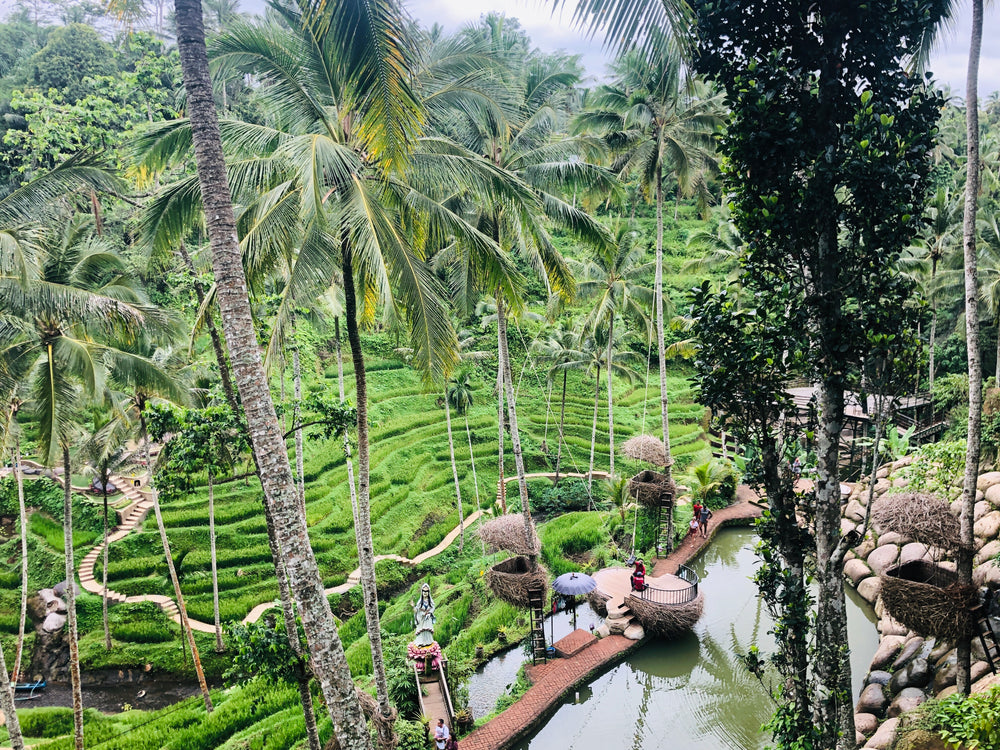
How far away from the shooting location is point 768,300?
568 cm

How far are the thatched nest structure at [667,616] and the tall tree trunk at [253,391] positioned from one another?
8595 mm

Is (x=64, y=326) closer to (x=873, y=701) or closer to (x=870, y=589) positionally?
(x=873, y=701)

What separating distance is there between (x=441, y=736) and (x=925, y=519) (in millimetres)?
9081

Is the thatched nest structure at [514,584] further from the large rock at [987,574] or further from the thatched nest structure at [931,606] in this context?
the large rock at [987,574]

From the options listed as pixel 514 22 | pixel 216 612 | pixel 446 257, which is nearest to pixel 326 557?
pixel 216 612

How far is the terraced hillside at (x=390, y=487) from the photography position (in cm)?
1722

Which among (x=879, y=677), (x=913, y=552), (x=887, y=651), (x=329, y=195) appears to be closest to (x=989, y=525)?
(x=913, y=552)

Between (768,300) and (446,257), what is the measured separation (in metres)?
8.89

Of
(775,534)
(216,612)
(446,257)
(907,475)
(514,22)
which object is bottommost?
(216,612)

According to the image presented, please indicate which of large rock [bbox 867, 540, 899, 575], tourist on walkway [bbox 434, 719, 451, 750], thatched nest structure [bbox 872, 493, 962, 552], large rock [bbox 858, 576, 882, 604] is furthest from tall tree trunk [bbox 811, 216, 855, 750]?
large rock [bbox 867, 540, 899, 575]

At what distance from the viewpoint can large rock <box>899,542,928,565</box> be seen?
12125 millimetres

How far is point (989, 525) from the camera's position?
37.9 feet

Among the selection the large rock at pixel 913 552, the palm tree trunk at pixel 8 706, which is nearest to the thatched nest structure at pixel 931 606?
the large rock at pixel 913 552

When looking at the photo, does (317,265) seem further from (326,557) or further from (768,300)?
(326,557)
